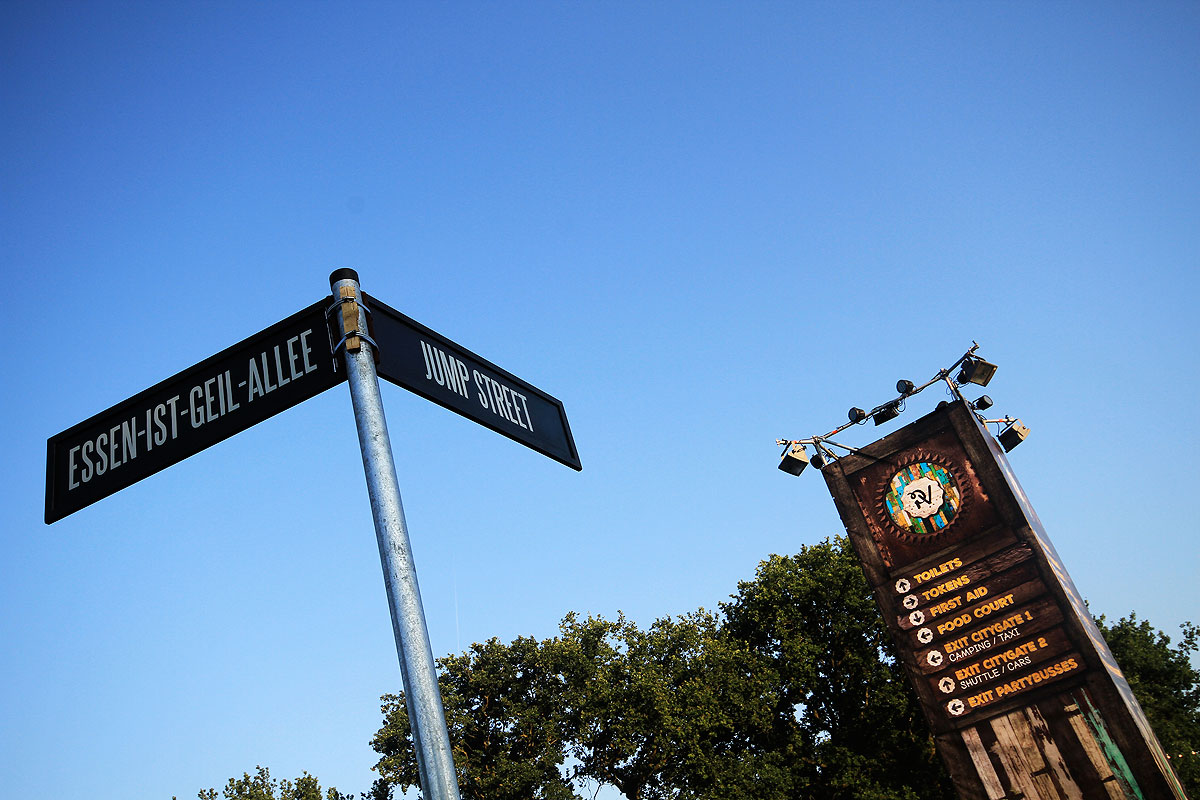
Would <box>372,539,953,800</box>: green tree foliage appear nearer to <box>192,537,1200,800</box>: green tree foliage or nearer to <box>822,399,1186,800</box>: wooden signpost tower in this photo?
<box>192,537,1200,800</box>: green tree foliage

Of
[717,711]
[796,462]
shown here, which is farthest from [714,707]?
[796,462]

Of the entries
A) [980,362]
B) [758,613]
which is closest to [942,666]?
[980,362]

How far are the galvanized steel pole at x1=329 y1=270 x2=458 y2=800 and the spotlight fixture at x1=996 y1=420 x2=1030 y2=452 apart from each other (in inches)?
683

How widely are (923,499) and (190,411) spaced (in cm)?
1512

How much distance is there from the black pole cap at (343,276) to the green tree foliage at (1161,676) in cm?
3655

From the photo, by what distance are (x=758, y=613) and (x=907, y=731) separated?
625cm

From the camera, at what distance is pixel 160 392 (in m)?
3.55

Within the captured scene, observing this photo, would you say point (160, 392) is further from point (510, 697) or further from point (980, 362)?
point (510, 697)

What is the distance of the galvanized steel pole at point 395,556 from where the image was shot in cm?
236

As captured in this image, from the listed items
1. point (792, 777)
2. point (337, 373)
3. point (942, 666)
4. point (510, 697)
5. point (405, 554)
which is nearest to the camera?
point (405, 554)

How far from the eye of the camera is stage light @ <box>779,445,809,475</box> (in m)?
18.1

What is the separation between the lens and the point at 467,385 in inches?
140

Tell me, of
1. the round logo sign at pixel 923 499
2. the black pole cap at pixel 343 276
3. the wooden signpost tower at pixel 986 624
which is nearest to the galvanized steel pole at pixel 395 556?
the black pole cap at pixel 343 276

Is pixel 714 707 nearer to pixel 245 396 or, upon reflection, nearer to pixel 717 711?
pixel 717 711
